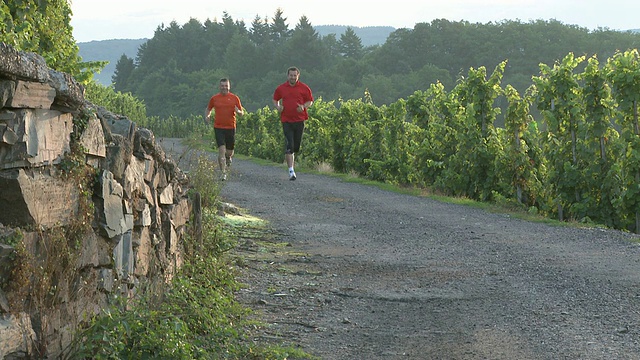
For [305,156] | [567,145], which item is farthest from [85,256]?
[305,156]

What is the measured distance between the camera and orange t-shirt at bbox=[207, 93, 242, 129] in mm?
16891

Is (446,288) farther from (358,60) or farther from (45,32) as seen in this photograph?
(358,60)

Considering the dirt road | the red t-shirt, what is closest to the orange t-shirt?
the red t-shirt

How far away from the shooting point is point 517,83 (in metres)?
79.8

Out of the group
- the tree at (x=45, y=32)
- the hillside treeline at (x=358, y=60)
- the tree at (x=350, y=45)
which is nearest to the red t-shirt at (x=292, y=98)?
the tree at (x=45, y=32)

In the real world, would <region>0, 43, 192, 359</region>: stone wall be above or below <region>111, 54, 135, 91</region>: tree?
above

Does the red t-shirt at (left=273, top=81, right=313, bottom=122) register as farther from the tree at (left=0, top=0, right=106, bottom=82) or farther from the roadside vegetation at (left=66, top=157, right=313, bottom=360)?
the roadside vegetation at (left=66, top=157, right=313, bottom=360)

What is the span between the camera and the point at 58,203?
169 inches

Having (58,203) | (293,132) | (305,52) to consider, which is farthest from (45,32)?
(305,52)

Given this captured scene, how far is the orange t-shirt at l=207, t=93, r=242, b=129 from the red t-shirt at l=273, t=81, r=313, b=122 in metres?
0.85

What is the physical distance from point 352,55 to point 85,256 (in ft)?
419

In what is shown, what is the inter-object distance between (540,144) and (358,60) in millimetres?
94287

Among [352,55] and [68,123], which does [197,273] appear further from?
[352,55]

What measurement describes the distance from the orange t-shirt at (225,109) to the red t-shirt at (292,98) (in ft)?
2.78
